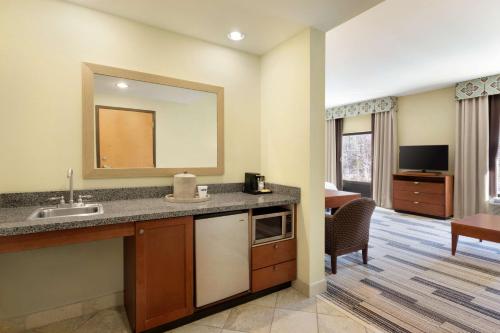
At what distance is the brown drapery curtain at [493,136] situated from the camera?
446cm

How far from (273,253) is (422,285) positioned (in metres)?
1.48

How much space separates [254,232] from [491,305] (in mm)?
2010

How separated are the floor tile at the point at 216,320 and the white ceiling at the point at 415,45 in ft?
9.80

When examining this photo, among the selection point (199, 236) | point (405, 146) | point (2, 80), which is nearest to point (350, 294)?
point (199, 236)

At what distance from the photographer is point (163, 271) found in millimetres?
1757

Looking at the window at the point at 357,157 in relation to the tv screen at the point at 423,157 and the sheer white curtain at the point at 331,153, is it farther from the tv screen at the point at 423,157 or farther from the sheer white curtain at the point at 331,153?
the tv screen at the point at 423,157

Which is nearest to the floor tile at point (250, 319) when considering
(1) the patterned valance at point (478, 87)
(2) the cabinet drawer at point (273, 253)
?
(2) the cabinet drawer at point (273, 253)

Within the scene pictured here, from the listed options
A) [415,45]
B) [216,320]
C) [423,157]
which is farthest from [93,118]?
[423,157]

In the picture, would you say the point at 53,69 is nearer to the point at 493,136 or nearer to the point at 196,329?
the point at 196,329

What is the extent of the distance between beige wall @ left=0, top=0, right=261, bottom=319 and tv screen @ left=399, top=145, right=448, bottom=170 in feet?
17.2

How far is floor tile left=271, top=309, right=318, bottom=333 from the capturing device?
1793 millimetres

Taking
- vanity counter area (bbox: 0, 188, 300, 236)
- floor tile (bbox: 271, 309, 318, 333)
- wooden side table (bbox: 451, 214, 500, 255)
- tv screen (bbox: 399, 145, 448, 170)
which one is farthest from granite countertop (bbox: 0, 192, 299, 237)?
tv screen (bbox: 399, 145, 448, 170)

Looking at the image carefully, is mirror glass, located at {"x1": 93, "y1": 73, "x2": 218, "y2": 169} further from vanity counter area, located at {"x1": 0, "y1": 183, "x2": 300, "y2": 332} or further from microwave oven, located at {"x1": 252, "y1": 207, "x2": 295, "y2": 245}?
microwave oven, located at {"x1": 252, "y1": 207, "x2": 295, "y2": 245}

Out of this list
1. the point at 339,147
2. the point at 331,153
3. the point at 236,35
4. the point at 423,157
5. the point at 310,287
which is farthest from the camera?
the point at 331,153
